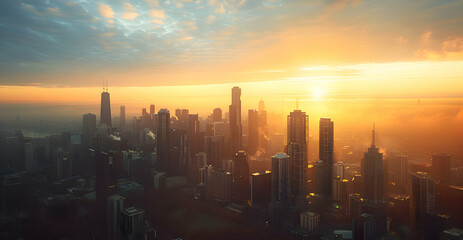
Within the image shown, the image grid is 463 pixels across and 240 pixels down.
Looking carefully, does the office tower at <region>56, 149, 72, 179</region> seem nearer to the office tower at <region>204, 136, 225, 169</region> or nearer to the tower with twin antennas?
the tower with twin antennas

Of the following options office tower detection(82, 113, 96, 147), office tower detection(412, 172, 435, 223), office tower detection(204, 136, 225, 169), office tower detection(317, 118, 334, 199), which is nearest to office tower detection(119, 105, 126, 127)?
office tower detection(82, 113, 96, 147)

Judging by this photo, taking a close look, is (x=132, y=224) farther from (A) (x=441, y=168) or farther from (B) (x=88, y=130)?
(A) (x=441, y=168)

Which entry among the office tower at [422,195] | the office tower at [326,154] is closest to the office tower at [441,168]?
the office tower at [422,195]

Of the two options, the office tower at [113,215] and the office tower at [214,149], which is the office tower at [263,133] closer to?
the office tower at [214,149]

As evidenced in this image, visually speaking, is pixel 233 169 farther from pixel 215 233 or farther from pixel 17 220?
pixel 17 220

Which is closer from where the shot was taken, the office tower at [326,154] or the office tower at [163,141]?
the office tower at [326,154]

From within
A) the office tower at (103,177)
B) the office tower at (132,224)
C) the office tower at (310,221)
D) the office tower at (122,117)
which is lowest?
the office tower at (310,221)
